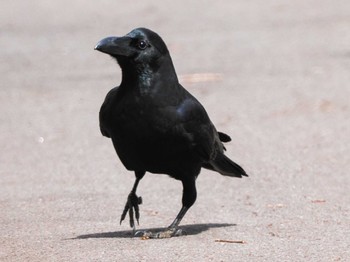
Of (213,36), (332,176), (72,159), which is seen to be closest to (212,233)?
(332,176)

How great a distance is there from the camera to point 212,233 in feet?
21.7

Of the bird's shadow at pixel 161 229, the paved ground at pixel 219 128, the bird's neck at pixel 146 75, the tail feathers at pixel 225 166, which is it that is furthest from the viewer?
the tail feathers at pixel 225 166

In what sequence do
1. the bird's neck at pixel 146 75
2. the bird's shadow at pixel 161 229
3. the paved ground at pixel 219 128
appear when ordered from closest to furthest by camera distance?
the bird's neck at pixel 146 75, the paved ground at pixel 219 128, the bird's shadow at pixel 161 229

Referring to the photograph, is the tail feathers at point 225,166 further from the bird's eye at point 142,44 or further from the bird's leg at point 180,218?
the bird's eye at point 142,44

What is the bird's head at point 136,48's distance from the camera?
6090 mm

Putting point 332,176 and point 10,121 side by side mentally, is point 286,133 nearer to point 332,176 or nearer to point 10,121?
point 332,176

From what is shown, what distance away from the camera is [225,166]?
712 centimetres

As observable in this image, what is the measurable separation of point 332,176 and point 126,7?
1105cm

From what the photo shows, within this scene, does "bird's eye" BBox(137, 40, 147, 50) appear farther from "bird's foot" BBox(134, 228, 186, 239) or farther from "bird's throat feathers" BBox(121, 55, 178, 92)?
"bird's foot" BBox(134, 228, 186, 239)

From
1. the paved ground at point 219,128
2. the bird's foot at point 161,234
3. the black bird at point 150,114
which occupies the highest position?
the black bird at point 150,114

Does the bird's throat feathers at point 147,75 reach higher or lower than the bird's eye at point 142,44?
lower

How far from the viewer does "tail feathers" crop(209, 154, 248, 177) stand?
7.00 m

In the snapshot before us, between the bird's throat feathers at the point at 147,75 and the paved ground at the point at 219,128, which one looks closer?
the bird's throat feathers at the point at 147,75

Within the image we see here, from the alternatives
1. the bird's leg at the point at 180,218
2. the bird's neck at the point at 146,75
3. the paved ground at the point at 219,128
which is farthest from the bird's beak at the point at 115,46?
the paved ground at the point at 219,128
